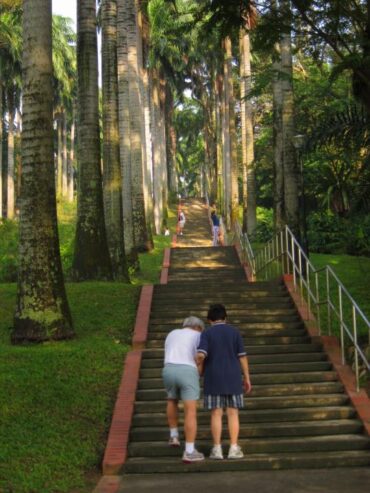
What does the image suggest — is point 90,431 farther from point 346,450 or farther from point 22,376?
point 346,450

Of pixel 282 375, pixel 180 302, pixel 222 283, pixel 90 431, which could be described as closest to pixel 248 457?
pixel 90 431

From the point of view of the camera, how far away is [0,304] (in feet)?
44.0

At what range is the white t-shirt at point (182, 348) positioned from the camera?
6809 millimetres

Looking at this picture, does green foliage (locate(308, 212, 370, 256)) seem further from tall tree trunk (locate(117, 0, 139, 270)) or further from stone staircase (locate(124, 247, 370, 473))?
stone staircase (locate(124, 247, 370, 473))

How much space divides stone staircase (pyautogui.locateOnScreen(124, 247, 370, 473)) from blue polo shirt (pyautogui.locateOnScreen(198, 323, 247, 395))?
79 cm

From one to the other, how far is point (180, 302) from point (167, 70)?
115 ft

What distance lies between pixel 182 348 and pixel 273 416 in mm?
2039

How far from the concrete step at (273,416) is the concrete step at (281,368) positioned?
129 cm

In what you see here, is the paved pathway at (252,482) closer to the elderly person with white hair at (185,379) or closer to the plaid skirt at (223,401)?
the elderly person with white hair at (185,379)

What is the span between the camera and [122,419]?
7.94 m

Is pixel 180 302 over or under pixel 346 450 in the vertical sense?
over

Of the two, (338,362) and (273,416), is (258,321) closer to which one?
(338,362)

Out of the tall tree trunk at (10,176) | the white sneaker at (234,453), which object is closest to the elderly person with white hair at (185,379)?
the white sneaker at (234,453)

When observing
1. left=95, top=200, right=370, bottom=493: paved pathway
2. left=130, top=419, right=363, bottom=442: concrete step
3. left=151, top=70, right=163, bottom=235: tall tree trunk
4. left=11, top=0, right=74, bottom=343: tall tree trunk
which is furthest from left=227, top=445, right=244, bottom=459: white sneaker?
left=151, top=70, right=163, bottom=235: tall tree trunk
